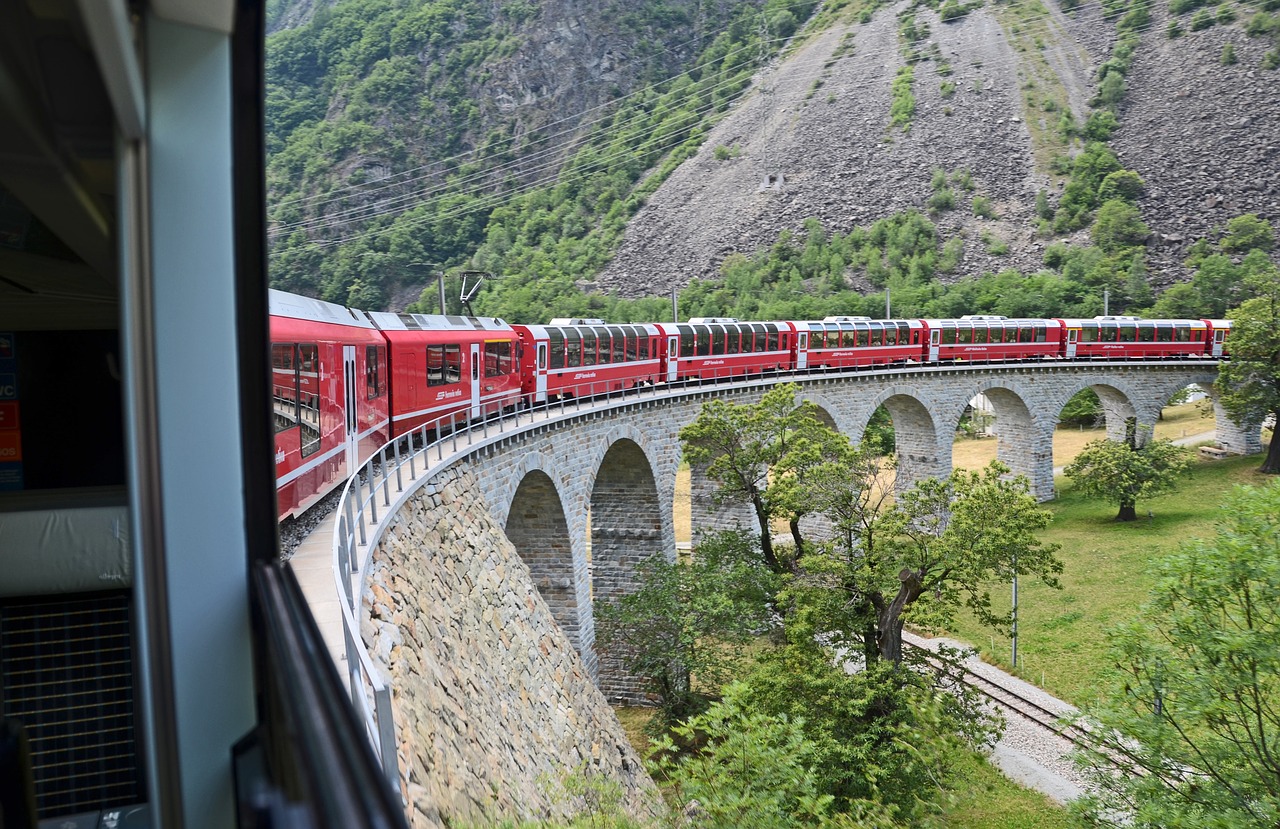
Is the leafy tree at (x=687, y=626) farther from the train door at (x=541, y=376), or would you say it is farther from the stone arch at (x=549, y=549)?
the train door at (x=541, y=376)

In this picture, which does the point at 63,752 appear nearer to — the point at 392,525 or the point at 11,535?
the point at 11,535

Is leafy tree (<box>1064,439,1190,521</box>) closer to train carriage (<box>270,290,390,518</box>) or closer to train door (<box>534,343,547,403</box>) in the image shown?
train door (<box>534,343,547,403</box>)

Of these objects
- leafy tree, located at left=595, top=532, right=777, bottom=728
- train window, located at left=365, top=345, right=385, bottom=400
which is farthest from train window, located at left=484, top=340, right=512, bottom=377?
leafy tree, located at left=595, top=532, right=777, bottom=728

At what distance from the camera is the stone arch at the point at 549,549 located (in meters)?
19.7

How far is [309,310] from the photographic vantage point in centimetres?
1077

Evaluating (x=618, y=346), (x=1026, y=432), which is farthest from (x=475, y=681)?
(x=1026, y=432)

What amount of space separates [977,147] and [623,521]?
63147mm

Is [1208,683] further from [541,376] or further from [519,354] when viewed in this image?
[541,376]

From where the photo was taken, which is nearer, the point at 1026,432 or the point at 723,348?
the point at 723,348

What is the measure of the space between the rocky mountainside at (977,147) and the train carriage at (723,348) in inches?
1500

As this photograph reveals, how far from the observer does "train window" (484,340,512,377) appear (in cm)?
1938

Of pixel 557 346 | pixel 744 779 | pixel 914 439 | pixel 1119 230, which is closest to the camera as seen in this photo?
pixel 744 779

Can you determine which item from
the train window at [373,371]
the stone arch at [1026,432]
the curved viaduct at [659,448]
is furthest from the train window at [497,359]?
the stone arch at [1026,432]

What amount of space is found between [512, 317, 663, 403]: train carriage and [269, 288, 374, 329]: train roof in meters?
7.94
